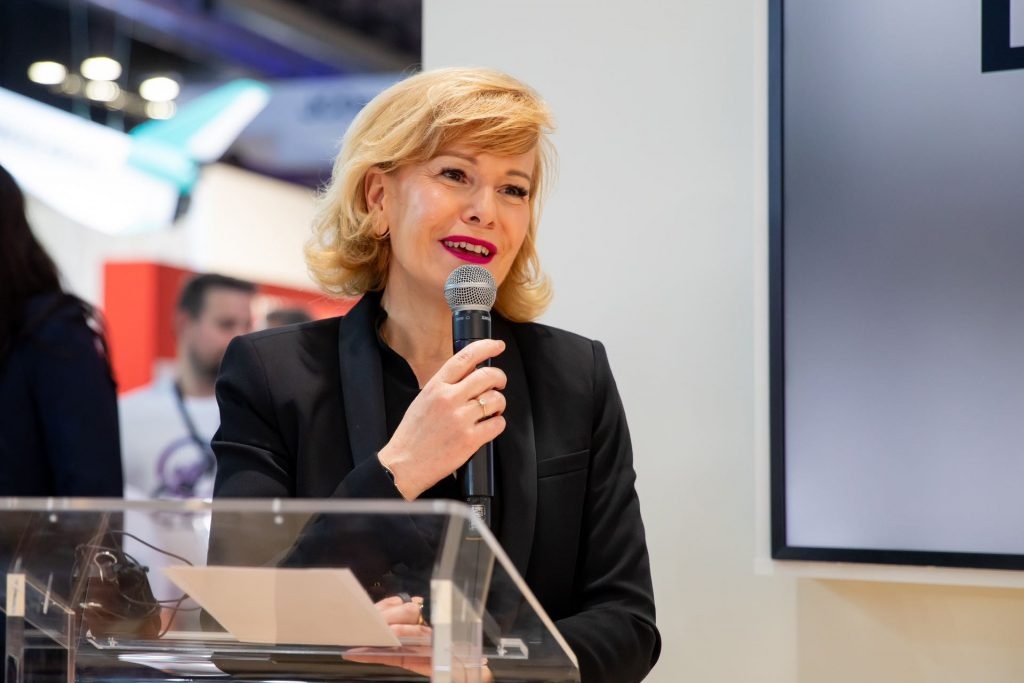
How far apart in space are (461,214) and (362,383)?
0.32 metres

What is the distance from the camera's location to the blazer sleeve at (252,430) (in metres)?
1.86

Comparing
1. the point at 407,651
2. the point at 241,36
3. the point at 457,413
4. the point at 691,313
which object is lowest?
the point at 407,651

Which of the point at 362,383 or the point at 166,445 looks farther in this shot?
the point at 166,445

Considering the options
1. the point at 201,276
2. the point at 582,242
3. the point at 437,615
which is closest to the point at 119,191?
the point at 201,276

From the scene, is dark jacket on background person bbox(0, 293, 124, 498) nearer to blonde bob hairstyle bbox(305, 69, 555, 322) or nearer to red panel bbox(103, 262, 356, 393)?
blonde bob hairstyle bbox(305, 69, 555, 322)

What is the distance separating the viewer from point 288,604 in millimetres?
1216

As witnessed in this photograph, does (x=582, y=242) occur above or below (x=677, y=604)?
above

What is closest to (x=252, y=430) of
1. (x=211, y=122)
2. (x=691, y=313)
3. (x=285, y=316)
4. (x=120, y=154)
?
(x=691, y=313)

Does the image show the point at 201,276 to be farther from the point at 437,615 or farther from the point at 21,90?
the point at 437,615

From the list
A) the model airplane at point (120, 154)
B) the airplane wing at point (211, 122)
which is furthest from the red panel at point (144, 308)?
the airplane wing at point (211, 122)

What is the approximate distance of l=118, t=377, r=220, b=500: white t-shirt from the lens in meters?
7.35

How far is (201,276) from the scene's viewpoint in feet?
24.8

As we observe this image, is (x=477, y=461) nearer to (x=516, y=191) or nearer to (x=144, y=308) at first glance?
(x=516, y=191)

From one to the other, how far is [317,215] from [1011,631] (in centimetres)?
156
